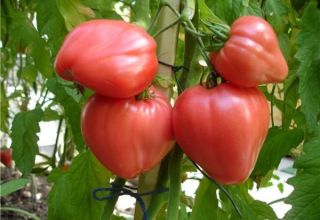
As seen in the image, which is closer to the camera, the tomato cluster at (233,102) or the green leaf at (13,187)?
the tomato cluster at (233,102)

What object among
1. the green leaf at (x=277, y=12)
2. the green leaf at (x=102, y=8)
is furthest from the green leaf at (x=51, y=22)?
the green leaf at (x=277, y=12)

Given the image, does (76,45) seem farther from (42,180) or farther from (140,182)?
(42,180)

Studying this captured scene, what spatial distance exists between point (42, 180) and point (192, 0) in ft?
6.93

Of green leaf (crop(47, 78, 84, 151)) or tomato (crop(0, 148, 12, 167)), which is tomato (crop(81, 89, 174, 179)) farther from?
tomato (crop(0, 148, 12, 167))

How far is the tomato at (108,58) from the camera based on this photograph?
354 mm

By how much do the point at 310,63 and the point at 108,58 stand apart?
30cm

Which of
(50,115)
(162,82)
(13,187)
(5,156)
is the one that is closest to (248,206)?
(162,82)

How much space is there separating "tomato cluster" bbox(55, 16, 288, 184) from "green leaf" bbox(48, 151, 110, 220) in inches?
13.2

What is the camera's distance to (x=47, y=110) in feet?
4.31

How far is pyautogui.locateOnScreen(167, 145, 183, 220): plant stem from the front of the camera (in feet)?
1.43

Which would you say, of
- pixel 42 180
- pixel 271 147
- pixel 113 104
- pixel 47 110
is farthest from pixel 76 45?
pixel 42 180

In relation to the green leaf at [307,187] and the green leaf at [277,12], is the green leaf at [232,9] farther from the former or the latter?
the green leaf at [307,187]

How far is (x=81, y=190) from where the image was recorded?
Answer: 0.74 meters

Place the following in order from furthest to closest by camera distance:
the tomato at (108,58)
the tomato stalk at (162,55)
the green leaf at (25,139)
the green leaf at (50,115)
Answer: the green leaf at (50,115), the green leaf at (25,139), the tomato stalk at (162,55), the tomato at (108,58)
